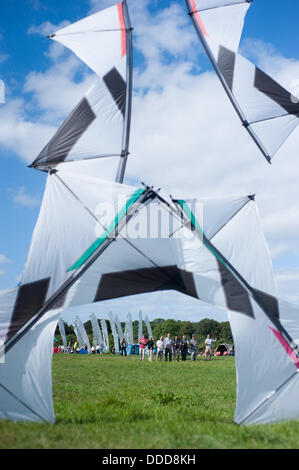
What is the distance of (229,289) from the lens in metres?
7.51

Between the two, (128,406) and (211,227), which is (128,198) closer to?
(211,227)

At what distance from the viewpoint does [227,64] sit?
8.11 m

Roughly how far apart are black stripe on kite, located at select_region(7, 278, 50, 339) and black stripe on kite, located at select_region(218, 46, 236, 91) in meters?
4.98

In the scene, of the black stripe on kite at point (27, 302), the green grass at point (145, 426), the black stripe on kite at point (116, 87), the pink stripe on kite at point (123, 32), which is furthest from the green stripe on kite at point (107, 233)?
the pink stripe on kite at point (123, 32)

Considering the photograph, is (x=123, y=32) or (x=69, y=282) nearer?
(x=69, y=282)

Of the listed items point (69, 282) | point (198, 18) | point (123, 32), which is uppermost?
point (198, 18)

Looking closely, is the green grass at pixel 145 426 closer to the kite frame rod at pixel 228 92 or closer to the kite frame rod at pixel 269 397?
the kite frame rod at pixel 269 397

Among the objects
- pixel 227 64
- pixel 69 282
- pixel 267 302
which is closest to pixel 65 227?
pixel 69 282

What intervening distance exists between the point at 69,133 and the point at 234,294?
4265mm

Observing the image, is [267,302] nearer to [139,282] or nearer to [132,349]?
[139,282]

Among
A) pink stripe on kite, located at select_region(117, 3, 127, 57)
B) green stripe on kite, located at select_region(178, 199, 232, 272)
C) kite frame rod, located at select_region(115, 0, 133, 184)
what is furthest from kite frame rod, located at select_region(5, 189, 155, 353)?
pink stripe on kite, located at select_region(117, 3, 127, 57)

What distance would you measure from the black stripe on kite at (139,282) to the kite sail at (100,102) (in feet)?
6.23

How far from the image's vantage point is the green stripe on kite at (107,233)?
7.67 m

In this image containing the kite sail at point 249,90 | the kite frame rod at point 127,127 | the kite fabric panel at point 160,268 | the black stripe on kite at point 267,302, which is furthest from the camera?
the kite frame rod at point 127,127
